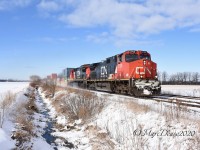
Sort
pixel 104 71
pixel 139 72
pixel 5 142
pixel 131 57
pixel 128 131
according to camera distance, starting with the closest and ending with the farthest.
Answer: pixel 5 142
pixel 128 131
pixel 139 72
pixel 131 57
pixel 104 71

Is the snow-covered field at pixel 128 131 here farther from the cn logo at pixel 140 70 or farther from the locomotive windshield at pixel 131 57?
the locomotive windshield at pixel 131 57

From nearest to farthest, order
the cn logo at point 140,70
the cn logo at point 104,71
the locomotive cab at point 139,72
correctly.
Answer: the locomotive cab at point 139,72 → the cn logo at point 140,70 → the cn logo at point 104,71

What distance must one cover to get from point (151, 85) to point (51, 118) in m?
7.22

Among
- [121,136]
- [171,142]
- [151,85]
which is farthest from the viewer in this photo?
[151,85]

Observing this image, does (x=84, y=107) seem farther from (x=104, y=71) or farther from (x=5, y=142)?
(x=104, y=71)

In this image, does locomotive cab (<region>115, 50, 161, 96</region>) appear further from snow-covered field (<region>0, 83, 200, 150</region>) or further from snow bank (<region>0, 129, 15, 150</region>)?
snow bank (<region>0, 129, 15, 150</region>)

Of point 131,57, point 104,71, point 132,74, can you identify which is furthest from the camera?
point 104,71

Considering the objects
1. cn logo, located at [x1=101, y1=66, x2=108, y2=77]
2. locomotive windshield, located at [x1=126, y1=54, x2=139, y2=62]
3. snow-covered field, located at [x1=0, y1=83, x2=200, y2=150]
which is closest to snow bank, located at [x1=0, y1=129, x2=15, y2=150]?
snow-covered field, located at [x1=0, y1=83, x2=200, y2=150]

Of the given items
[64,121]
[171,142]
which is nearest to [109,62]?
[64,121]

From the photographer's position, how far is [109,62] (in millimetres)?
26156

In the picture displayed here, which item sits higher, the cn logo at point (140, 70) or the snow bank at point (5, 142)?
the cn logo at point (140, 70)

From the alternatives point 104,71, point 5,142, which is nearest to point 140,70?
point 104,71

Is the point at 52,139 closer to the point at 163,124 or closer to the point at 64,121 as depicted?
the point at 64,121

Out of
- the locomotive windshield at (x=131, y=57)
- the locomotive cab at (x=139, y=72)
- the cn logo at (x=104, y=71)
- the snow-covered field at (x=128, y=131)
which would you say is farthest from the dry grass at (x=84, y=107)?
the cn logo at (x=104, y=71)
